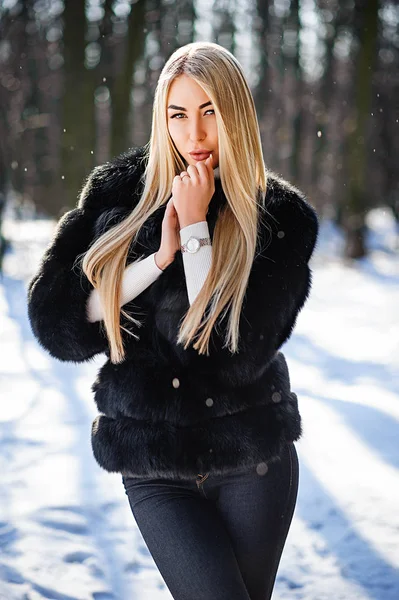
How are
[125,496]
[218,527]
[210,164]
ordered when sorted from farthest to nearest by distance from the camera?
[125,496] < [210,164] < [218,527]

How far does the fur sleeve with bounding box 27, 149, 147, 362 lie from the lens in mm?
2004

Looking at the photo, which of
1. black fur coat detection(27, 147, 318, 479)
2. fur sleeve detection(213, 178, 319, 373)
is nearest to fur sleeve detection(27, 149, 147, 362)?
black fur coat detection(27, 147, 318, 479)

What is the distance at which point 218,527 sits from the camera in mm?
1855

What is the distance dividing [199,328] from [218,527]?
1.63 ft

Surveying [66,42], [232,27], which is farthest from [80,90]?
[232,27]

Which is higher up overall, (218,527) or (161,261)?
(161,261)

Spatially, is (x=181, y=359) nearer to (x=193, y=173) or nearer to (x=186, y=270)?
(x=186, y=270)

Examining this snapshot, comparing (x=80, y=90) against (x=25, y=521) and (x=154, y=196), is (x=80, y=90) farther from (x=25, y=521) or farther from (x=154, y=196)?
(x=154, y=196)

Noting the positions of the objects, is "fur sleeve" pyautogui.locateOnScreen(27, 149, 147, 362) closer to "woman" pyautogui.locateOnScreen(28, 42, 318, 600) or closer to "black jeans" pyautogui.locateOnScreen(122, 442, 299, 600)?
"woman" pyautogui.locateOnScreen(28, 42, 318, 600)

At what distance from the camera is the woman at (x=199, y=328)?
1881mm

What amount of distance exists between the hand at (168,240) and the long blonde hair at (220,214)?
9 centimetres

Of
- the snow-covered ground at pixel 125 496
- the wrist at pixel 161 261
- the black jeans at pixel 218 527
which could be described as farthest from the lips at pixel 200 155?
the snow-covered ground at pixel 125 496

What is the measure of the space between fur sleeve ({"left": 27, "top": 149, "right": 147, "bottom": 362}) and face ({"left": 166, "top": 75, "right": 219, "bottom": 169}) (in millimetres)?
219

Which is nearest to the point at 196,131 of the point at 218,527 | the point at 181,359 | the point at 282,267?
the point at 282,267
